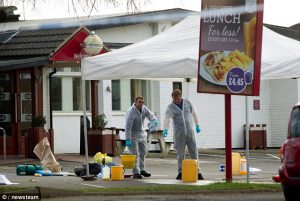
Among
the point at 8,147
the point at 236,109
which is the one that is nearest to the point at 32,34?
the point at 8,147

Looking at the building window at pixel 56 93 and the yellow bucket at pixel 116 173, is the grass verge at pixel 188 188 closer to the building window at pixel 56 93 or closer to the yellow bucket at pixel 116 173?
the yellow bucket at pixel 116 173

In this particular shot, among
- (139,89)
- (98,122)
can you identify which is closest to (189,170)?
(98,122)

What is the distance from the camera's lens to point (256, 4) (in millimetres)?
17531

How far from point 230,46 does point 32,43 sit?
12.2 metres

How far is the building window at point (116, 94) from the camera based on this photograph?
3278 cm

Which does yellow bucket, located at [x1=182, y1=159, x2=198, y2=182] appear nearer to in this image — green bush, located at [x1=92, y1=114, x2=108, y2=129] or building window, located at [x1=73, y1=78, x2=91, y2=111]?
green bush, located at [x1=92, y1=114, x2=108, y2=129]

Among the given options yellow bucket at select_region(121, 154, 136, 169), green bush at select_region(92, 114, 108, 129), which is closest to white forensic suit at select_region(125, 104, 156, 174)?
yellow bucket at select_region(121, 154, 136, 169)

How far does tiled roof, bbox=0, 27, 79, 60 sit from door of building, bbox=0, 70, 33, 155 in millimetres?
668

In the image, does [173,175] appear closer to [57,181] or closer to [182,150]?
[182,150]

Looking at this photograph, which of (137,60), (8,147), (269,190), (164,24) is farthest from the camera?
(164,24)

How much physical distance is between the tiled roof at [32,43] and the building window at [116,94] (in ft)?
13.3

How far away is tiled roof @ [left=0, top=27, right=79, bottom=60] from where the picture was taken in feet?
92.0

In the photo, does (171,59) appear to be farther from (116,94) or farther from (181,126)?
(116,94)

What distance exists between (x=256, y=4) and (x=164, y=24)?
51.5 feet
